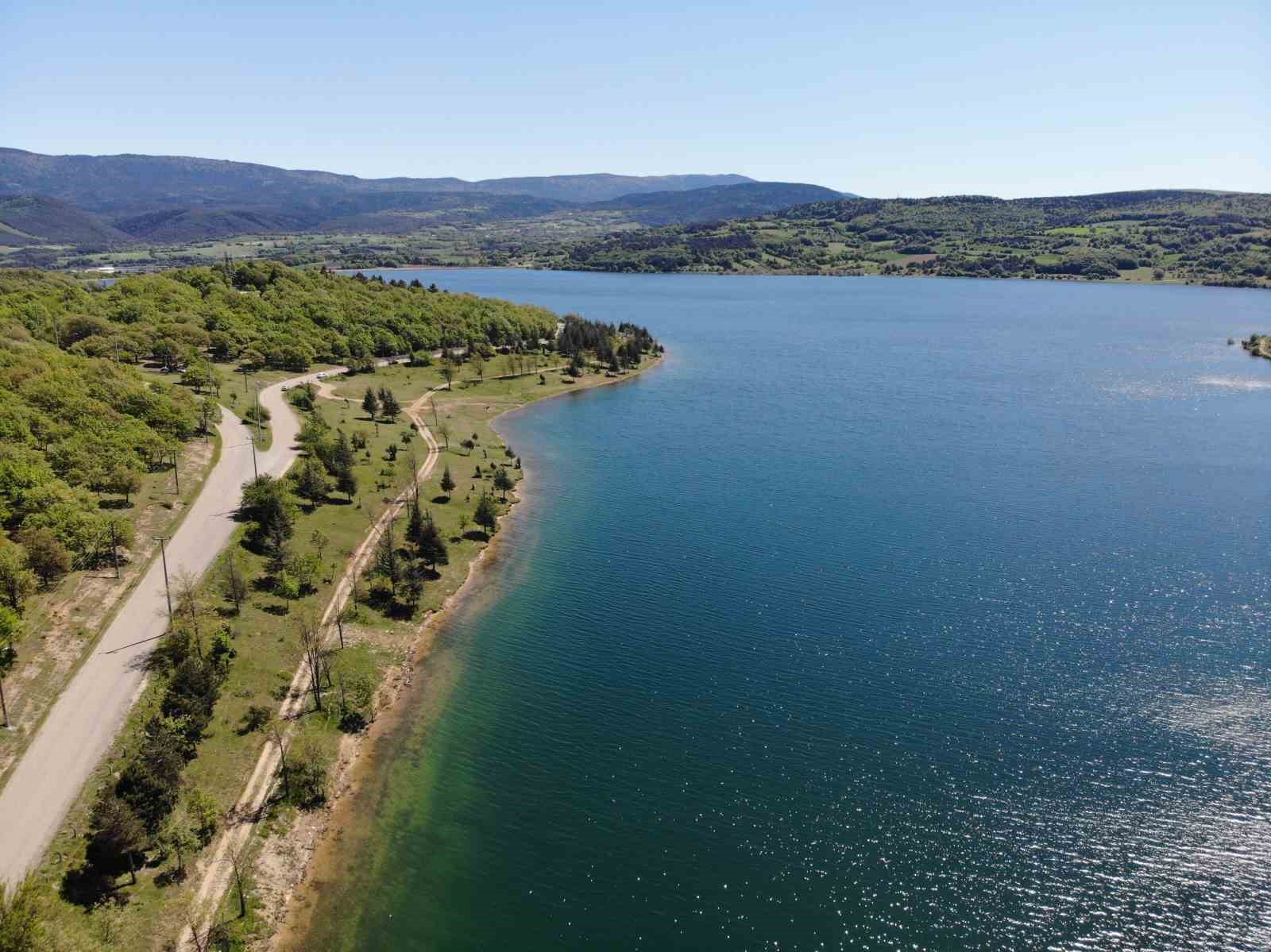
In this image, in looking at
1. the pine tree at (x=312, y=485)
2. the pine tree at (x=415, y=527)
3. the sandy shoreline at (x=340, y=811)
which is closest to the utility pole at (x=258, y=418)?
the pine tree at (x=312, y=485)

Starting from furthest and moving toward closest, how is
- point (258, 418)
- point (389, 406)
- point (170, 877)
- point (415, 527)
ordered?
1. point (389, 406)
2. point (258, 418)
3. point (415, 527)
4. point (170, 877)

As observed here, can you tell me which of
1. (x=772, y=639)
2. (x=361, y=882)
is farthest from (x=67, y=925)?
(x=772, y=639)

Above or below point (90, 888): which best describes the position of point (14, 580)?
above

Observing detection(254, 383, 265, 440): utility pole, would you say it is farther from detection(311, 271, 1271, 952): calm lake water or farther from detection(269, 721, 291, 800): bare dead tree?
detection(269, 721, 291, 800): bare dead tree

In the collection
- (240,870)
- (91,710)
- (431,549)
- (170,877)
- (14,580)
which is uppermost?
(14,580)

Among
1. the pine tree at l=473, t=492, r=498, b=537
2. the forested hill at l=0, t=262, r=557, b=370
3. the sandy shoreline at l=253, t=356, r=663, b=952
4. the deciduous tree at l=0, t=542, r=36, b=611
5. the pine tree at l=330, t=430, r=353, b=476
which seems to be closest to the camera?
the sandy shoreline at l=253, t=356, r=663, b=952

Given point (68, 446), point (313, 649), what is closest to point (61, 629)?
point (313, 649)

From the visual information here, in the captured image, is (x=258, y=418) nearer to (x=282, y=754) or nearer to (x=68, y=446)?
(x=68, y=446)

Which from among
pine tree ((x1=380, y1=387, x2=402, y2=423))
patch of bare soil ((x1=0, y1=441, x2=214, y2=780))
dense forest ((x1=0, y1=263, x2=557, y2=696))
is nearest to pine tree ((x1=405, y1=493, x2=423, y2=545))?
patch of bare soil ((x1=0, y1=441, x2=214, y2=780))
